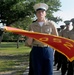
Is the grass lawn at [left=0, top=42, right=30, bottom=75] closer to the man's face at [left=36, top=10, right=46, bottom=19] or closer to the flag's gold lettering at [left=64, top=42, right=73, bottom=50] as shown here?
the flag's gold lettering at [left=64, top=42, right=73, bottom=50]

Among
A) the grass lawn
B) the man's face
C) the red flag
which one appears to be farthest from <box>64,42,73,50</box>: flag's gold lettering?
the grass lawn

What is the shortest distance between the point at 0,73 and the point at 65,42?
746cm

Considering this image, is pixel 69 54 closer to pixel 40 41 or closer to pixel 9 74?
pixel 40 41

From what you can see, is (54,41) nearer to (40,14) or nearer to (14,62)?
(40,14)

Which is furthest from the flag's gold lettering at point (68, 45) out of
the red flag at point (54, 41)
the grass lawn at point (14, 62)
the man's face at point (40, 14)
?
the grass lawn at point (14, 62)

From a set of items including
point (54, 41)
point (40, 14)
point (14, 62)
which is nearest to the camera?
point (40, 14)

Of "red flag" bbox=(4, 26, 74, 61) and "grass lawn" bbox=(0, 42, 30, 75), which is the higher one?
"red flag" bbox=(4, 26, 74, 61)

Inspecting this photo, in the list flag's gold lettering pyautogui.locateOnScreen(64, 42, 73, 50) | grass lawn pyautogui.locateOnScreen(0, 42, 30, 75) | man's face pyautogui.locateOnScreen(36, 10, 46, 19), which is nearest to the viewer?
man's face pyautogui.locateOnScreen(36, 10, 46, 19)

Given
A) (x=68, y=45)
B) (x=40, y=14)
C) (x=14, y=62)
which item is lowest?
(x=14, y=62)

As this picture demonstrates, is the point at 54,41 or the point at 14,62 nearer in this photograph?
the point at 54,41

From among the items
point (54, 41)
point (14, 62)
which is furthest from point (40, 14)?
point (14, 62)

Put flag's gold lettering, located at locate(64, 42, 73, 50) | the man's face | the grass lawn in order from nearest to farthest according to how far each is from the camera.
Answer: the man's face
flag's gold lettering, located at locate(64, 42, 73, 50)
the grass lawn

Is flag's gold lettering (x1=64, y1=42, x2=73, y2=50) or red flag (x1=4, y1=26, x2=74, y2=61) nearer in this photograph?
red flag (x1=4, y1=26, x2=74, y2=61)

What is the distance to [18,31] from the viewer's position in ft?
22.9
